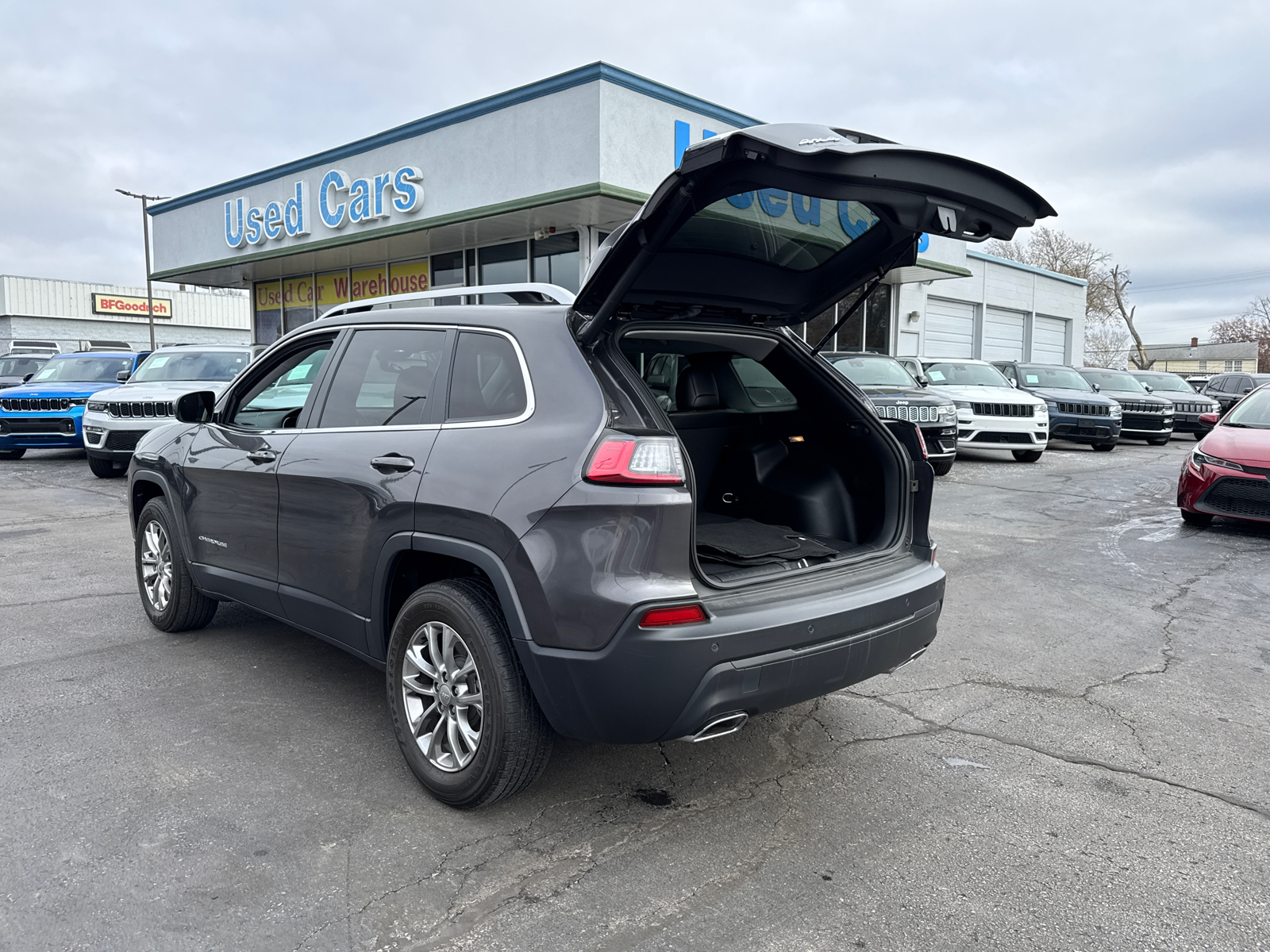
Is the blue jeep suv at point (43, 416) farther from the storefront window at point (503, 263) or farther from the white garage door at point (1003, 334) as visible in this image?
the white garage door at point (1003, 334)

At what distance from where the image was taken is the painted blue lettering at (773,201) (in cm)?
304

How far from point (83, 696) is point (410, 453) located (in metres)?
2.12

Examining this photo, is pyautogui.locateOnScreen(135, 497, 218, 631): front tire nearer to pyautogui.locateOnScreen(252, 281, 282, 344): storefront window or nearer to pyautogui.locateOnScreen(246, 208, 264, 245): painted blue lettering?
pyautogui.locateOnScreen(246, 208, 264, 245): painted blue lettering

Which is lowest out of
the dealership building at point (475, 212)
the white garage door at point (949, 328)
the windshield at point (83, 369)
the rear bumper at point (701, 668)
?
the rear bumper at point (701, 668)

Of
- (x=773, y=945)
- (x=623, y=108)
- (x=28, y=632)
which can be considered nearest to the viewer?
(x=773, y=945)

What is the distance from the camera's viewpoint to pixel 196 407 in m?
4.74

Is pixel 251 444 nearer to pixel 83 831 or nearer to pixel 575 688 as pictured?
pixel 83 831

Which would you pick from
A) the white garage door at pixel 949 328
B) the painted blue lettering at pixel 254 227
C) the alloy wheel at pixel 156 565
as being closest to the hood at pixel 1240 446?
the alloy wheel at pixel 156 565

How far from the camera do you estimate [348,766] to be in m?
3.44

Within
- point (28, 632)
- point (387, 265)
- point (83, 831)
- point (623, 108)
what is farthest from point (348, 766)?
point (387, 265)

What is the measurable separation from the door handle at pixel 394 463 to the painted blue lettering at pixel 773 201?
1.51 meters

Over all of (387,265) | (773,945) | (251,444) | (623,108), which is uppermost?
(623,108)

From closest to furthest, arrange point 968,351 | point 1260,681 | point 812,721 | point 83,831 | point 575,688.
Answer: point 575,688 < point 83,831 < point 812,721 < point 1260,681 < point 968,351

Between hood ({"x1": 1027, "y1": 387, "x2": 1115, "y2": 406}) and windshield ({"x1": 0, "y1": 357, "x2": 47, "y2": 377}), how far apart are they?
67.3ft
